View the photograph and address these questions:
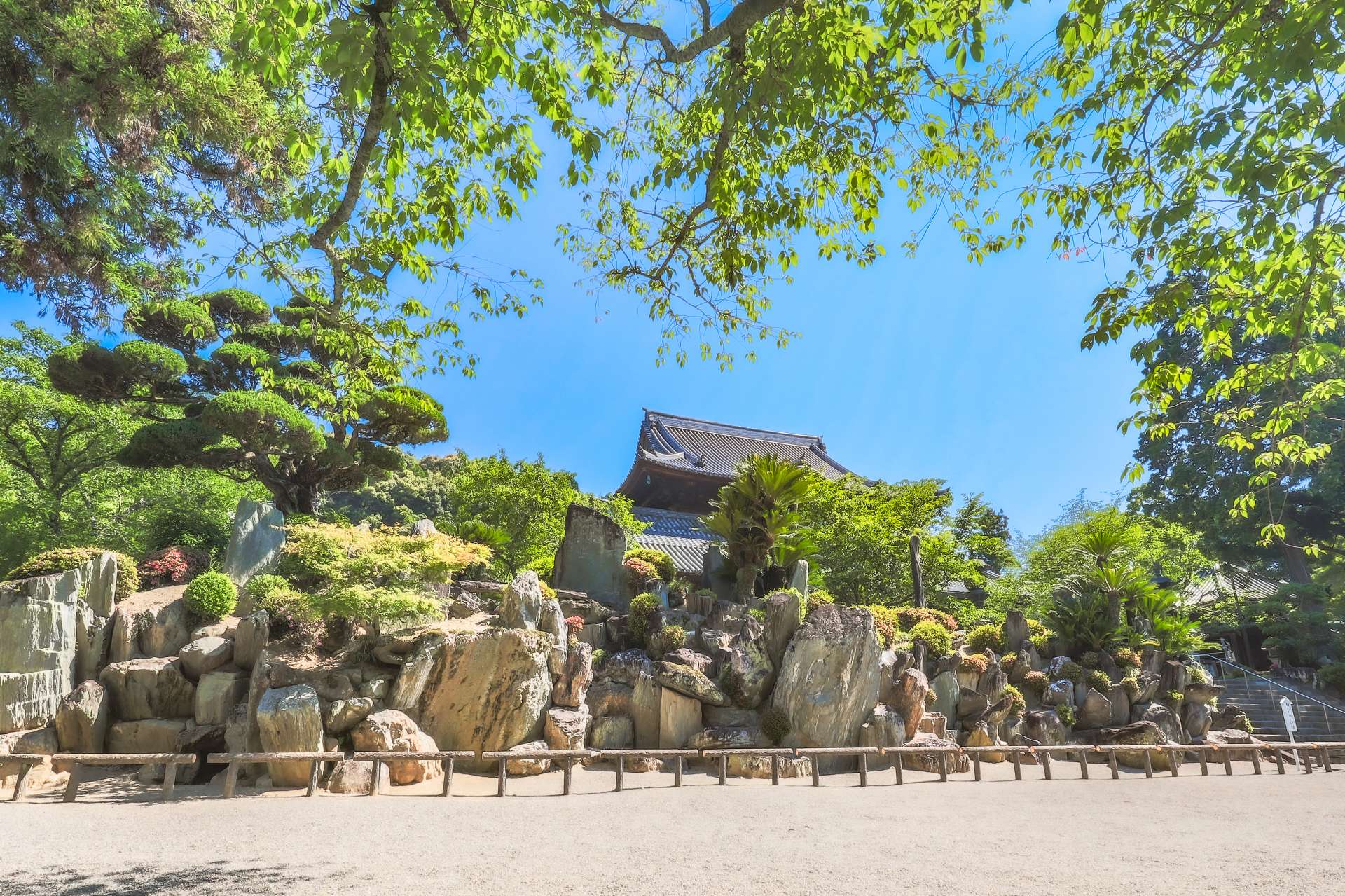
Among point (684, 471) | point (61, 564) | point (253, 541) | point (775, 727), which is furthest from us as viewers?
point (684, 471)

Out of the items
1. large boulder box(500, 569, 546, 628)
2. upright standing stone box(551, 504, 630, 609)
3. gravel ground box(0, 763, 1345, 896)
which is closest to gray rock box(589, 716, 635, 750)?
gravel ground box(0, 763, 1345, 896)

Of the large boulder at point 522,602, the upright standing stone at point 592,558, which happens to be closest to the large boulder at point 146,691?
the large boulder at point 522,602

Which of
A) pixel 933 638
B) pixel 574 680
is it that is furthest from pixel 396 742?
pixel 933 638

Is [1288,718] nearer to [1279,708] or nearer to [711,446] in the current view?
[1279,708]

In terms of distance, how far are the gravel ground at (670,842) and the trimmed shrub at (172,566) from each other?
12.9 feet

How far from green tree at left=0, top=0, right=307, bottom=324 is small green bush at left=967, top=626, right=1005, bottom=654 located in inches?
581

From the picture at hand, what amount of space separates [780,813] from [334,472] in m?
11.9

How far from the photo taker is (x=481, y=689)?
9344mm

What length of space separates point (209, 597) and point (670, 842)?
26.6 ft

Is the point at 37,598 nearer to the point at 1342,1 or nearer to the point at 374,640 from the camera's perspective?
the point at 374,640

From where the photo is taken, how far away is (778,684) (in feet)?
35.8

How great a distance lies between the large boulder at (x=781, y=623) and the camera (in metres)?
11.3

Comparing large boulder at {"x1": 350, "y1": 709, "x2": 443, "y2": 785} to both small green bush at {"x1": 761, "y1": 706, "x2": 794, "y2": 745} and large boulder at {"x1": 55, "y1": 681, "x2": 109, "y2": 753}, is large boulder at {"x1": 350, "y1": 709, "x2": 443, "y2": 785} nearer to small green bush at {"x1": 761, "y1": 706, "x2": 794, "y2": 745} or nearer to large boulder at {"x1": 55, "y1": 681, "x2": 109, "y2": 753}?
large boulder at {"x1": 55, "y1": 681, "x2": 109, "y2": 753}

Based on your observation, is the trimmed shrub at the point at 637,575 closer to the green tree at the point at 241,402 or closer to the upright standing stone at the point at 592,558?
the upright standing stone at the point at 592,558
